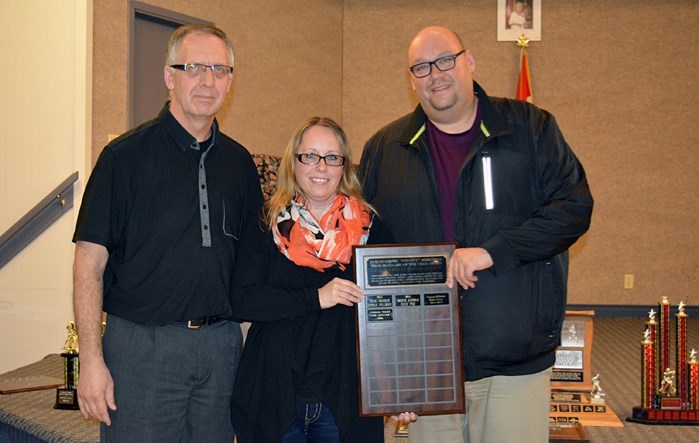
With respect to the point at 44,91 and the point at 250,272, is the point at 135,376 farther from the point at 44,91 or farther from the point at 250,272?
the point at 44,91

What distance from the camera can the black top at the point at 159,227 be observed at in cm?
221

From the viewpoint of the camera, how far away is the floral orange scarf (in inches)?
85.0

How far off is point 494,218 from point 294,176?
2.13ft

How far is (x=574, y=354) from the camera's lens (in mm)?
4090

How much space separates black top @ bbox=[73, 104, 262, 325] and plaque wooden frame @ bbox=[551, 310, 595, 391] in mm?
2363

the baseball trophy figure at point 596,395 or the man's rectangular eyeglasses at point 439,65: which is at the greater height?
the man's rectangular eyeglasses at point 439,65

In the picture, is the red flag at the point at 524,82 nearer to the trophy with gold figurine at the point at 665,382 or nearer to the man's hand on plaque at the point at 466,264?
the trophy with gold figurine at the point at 665,382

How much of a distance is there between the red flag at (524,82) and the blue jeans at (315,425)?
22.0 ft

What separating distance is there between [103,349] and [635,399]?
11.2 ft

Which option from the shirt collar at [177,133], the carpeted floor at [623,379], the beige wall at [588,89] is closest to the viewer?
the shirt collar at [177,133]

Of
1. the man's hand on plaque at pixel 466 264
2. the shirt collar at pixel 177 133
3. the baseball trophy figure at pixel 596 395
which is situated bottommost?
the baseball trophy figure at pixel 596 395

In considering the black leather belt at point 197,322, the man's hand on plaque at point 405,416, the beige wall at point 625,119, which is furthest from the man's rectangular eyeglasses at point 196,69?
the beige wall at point 625,119

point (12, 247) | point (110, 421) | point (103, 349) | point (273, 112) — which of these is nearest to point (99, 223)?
point (103, 349)

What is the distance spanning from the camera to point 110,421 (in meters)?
2.25
